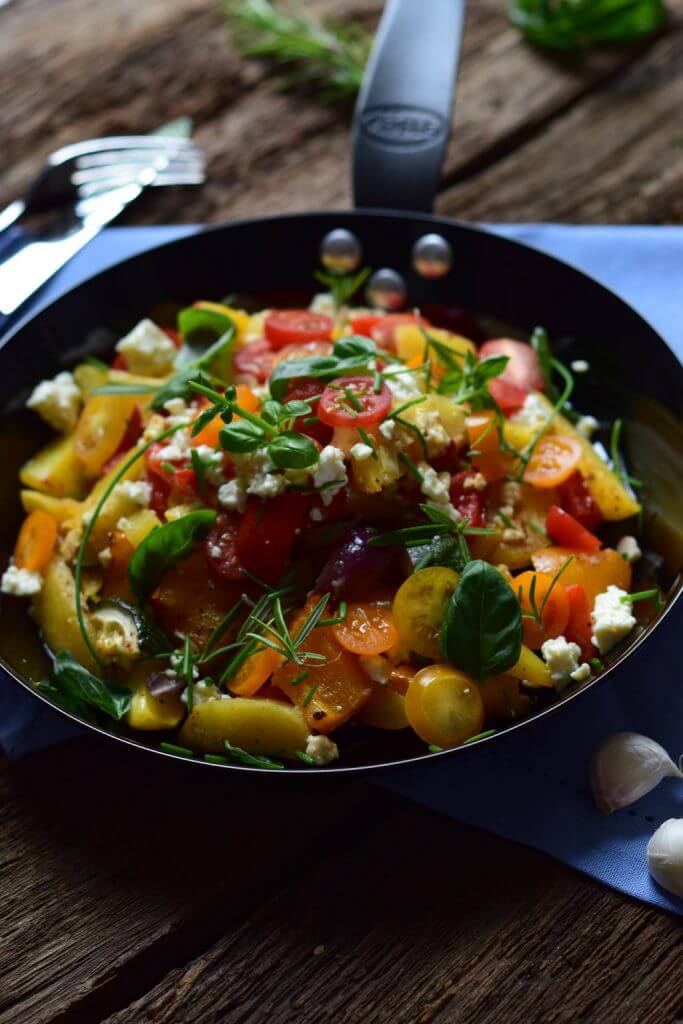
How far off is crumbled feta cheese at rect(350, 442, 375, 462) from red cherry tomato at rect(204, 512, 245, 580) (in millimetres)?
263

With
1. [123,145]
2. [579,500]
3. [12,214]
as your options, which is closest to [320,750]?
[579,500]

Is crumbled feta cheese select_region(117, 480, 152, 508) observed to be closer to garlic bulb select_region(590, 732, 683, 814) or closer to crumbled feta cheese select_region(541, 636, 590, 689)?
crumbled feta cheese select_region(541, 636, 590, 689)

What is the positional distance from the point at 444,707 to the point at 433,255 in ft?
3.98

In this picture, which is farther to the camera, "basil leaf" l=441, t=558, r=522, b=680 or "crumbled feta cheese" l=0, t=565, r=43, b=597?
"crumbled feta cheese" l=0, t=565, r=43, b=597

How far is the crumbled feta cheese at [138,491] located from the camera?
84.6 inches

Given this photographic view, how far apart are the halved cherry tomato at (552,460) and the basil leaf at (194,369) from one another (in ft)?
2.37

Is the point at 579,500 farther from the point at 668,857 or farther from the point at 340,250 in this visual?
the point at 340,250

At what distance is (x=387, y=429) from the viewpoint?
77.5 inches

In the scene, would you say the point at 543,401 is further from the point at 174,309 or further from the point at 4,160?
the point at 4,160

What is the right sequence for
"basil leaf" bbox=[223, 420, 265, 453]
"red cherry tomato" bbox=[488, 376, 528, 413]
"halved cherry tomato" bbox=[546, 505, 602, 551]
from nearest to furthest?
1. "basil leaf" bbox=[223, 420, 265, 453]
2. "halved cherry tomato" bbox=[546, 505, 602, 551]
3. "red cherry tomato" bbox=[488, 376, 528, 413]

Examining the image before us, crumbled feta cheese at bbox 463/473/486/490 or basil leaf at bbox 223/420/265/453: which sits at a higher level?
basil leaf at bbox 223/420/265/453

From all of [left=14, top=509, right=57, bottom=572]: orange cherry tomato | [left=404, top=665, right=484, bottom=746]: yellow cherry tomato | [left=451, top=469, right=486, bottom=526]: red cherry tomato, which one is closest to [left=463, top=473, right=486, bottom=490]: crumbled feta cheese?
[left=451, top=469, right=486, bottom=526]: red cherry tomato

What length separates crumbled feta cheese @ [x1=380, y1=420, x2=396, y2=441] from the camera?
1.97 m

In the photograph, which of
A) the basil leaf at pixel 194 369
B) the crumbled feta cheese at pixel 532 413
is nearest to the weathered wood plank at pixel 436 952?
the crumbled feta cheese at pixel 532 413
